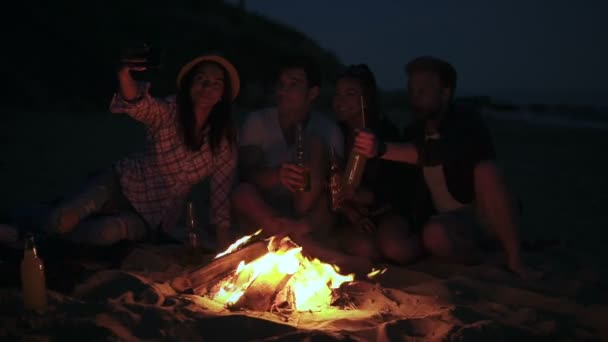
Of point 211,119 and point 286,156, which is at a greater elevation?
point 211,119

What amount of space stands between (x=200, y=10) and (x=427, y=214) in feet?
71.5

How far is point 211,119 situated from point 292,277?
1.55 metres

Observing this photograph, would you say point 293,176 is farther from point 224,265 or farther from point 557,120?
point 557,120

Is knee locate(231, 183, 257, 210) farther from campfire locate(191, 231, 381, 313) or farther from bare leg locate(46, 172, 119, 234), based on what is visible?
bare leg locate(46, 172, 119, 234)

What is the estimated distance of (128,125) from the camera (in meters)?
10.9

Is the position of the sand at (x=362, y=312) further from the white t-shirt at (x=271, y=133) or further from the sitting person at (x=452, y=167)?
the white t-shirt at (x=271, y=133)

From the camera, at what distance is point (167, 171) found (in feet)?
14.0

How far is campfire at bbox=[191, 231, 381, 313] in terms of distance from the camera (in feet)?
10.1

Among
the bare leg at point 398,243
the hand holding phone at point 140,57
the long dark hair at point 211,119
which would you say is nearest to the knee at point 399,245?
the bare leg at point 398,243

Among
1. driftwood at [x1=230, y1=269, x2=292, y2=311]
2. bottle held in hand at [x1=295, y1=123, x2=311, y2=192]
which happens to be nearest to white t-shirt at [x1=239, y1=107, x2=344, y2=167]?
bottle held in hand at [x1=295, y1=123, x2=311, y2=192]

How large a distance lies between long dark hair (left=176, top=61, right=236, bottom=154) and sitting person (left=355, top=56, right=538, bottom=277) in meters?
1.14

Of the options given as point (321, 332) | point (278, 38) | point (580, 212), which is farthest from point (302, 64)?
point (278, 38)

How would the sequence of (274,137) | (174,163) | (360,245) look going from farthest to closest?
(274,137) < (174,163) < (360,245)

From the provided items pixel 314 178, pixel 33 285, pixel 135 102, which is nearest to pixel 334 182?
pixel 314 178
